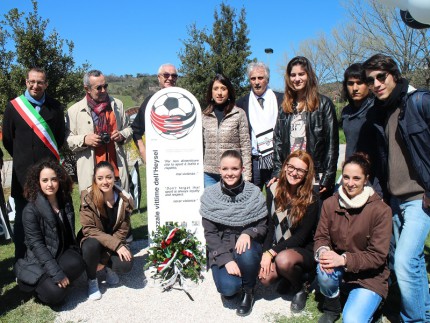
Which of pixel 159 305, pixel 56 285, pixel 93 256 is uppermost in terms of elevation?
pixel 93 256

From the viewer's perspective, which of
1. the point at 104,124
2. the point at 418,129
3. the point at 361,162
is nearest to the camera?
the point at 418,129

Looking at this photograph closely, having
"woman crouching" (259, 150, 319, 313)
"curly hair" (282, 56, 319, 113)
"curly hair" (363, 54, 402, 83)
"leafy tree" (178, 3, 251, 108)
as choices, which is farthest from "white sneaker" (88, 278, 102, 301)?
"leafy tree" (178, 3, 251, 108)

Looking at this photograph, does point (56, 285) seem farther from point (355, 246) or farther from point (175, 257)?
point (355, 246)

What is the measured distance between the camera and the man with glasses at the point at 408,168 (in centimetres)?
272

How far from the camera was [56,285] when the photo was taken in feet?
11.2

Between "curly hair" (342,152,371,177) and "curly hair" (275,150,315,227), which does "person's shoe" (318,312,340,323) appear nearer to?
"curly hair" (275,150,315,227)

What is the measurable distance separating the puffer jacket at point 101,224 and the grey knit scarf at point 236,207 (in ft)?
2.82

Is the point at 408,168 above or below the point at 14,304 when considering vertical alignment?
above

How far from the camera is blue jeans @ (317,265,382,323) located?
2.84 meters

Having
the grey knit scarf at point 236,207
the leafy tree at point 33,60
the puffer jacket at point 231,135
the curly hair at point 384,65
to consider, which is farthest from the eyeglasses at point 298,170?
the leafy tree at point 33,60

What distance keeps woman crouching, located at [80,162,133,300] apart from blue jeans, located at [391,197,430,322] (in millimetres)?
2396

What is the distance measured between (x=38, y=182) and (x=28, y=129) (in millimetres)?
699

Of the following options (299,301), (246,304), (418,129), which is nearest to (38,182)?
(246,304)

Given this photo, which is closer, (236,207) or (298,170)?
(298,170)
